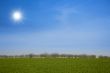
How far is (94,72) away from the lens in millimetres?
25734

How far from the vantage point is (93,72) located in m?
25.7

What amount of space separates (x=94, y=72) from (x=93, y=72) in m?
0.13
